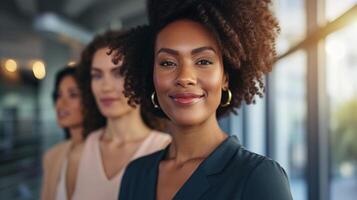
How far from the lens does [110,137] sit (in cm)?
220

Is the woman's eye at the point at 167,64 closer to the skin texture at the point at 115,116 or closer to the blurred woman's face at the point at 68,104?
the skin texture at the point at 115,116

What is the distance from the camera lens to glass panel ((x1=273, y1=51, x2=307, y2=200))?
2840 mm

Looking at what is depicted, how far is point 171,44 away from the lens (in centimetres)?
133

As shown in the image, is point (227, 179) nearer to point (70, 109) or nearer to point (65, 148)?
point (65, 148)

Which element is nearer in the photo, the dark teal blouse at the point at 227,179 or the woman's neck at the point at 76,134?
the dark teal blouse at the point at 227,179

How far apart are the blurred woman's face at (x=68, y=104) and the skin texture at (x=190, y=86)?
1.56 meters

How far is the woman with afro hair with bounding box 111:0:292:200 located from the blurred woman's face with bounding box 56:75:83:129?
56.7 inches

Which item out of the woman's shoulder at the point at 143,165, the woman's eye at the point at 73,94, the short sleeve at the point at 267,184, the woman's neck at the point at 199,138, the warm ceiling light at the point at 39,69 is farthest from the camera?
the warm ceiling light at the point at 39,69

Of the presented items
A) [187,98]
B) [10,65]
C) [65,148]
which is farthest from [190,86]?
[10,65]

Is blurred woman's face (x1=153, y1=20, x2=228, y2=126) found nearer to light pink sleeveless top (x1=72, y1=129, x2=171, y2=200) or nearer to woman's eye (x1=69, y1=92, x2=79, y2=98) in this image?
light pink sleeveless top (x1=72, y1=129, x2=171, y2=200)

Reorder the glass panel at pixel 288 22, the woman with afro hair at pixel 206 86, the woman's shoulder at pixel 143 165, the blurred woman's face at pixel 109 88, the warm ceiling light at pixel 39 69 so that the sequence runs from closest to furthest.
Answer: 1. the woman with afro hair at pixel 206 86
2. the woman's shoulder at pixel 143 165
3. the blurred woman's face at pixel 109 88
4. the glass panel at pixel 288 22
5. the warm ceiling light at pixel 39 69

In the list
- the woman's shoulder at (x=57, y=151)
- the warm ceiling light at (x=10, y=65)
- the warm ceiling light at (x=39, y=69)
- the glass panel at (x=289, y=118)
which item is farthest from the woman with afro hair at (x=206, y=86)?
the warm ceiling light at (x=39, y=69)

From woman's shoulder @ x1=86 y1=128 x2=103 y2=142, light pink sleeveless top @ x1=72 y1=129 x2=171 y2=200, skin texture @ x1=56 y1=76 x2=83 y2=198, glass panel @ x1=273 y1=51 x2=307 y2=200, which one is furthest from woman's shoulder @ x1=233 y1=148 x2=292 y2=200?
skin texture @ x1=56 y1=76 x2=83 y2=198

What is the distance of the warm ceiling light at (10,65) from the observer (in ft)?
20.1
